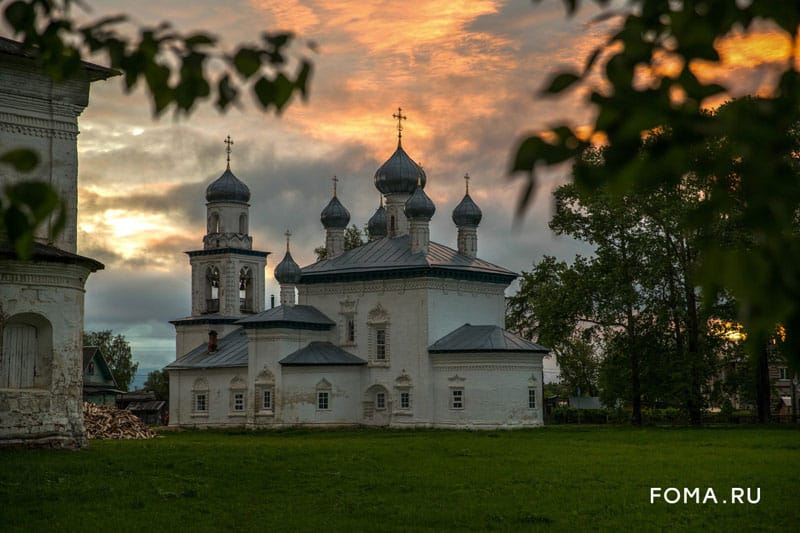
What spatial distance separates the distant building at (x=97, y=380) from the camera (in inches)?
2363

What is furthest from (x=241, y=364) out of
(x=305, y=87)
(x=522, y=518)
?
(x=305, y=87)

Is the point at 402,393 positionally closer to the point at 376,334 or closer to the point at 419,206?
the point at 376,334

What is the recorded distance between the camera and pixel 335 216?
5050cm

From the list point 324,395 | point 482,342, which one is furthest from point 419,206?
point 324,395

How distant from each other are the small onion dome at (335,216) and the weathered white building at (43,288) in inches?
988

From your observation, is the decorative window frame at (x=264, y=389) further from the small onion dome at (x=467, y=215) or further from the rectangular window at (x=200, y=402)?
the small onion dome at (x=467, y=215)

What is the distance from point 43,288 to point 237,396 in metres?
23.5

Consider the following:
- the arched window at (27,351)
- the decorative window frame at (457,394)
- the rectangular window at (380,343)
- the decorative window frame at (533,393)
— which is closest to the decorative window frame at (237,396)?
the rectangular window at (380,343)

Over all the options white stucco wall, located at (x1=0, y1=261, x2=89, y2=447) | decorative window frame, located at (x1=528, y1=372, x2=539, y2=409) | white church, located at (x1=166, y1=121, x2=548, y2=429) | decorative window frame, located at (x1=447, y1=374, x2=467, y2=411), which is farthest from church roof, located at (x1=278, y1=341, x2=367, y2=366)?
white stucco wall, located at (x1=0, y1=261, x2=89, y2=447)

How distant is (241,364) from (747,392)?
1948cm

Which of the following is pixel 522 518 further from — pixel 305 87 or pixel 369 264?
pixel 369 264

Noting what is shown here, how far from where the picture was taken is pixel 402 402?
44.1m

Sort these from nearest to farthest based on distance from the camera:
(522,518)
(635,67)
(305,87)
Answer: (635,67) → (305,87) → (522,518)

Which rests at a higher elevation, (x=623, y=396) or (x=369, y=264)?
(x=369, y=264)
